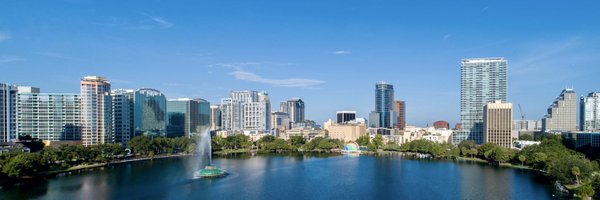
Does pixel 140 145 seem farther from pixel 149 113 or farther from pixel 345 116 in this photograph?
pixel 345 116

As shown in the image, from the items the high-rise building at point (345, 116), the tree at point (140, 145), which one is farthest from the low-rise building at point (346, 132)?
the high-rise building at point (345, 116)

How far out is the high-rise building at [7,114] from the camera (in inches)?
1929

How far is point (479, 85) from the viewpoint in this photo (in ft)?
280

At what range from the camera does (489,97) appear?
8400 centimetres

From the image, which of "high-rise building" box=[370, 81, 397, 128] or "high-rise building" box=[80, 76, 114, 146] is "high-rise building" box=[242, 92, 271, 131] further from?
"high-rise building" box=[80, 76, 114, 146]

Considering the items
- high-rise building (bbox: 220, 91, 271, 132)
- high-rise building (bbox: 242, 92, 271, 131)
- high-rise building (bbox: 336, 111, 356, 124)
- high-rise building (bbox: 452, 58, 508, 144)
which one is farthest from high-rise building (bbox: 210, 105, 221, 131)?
high-rise building (bbox: 452, 58, 508, 144)

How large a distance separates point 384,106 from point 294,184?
10077cm

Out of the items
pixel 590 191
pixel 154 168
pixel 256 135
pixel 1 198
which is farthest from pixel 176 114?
pixel 590 191

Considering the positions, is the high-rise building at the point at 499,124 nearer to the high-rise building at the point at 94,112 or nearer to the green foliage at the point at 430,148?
the green foliage at the point at 430,148

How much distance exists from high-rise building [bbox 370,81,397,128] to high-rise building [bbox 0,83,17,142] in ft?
310

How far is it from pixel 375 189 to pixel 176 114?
65.9 meters

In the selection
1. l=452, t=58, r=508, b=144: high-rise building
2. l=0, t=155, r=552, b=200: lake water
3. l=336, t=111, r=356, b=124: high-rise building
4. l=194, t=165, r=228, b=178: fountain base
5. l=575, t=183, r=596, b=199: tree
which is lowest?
l=0, t=155, r=552, b=200: lake water

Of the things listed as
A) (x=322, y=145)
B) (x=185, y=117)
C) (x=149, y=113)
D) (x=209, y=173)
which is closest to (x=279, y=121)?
(x=185, y=117)

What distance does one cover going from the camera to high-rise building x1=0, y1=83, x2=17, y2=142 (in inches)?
1929
